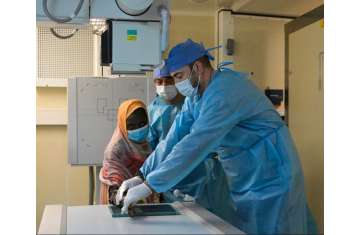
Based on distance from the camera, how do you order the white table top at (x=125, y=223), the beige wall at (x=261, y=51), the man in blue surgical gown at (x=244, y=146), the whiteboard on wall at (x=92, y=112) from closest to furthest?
the white table top at (x=125, y=223), the man in blue surgical gown at (x=244, y=146), the whiteboard on wall at (x=92, y=112), the beige wall at (x=261, y=51)

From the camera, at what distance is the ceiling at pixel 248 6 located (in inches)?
117

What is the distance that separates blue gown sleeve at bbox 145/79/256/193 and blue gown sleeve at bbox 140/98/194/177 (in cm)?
20

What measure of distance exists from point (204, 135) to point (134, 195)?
293 millimetres

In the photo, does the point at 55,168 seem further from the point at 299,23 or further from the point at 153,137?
the point at 299,23

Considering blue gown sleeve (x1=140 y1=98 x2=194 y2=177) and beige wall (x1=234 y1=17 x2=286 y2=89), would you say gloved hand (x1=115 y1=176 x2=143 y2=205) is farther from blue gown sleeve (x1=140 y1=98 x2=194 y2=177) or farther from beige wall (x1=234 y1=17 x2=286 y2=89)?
beige wall (x1=234 y1=17 x2=286 y2=89)

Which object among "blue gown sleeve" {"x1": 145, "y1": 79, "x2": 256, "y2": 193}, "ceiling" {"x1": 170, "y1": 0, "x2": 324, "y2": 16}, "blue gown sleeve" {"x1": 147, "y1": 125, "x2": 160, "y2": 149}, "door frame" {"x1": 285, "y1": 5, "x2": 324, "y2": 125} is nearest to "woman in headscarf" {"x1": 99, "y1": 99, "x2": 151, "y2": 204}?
"blue gown sleeve" {"x1": 147, "y1": 125, "x2": 160, "y2": 149}

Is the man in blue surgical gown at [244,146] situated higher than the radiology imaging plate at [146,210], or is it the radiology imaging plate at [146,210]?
the man in blue surgical gown at [244,146]

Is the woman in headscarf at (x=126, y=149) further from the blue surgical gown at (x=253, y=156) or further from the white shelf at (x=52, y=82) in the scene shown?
the white shelf at (x=52, y=82)

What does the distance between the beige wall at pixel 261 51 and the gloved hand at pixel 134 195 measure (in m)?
1.96

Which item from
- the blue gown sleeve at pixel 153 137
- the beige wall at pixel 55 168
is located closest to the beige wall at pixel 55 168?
the beige wall at pixel 55 168

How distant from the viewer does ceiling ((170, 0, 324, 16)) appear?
2963mm

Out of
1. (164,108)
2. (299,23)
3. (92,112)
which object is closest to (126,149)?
(164,108)
